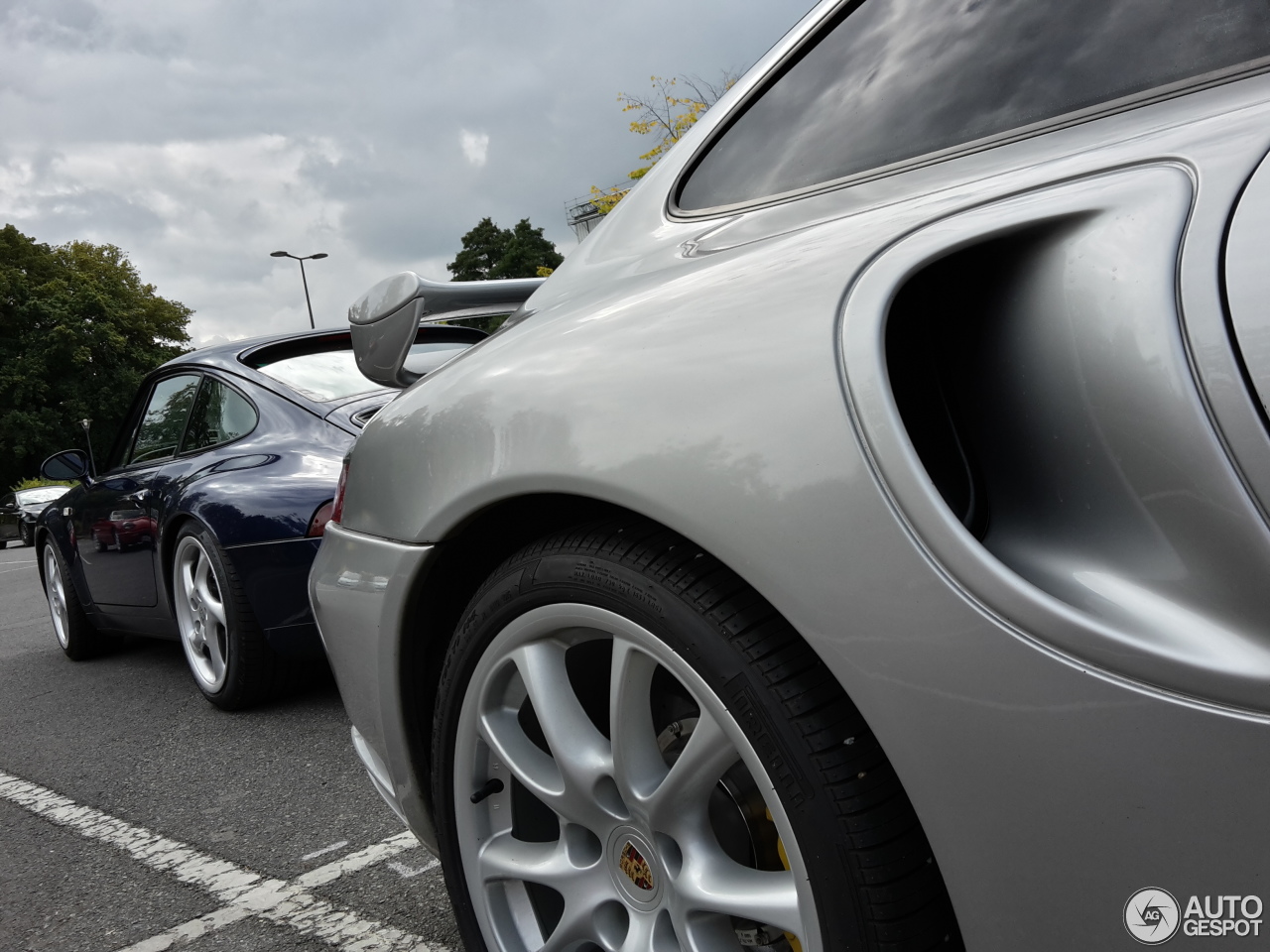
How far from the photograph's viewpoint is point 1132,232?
0.93 m

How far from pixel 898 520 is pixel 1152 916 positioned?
0.40m

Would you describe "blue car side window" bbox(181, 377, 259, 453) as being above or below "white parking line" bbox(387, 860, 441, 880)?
above

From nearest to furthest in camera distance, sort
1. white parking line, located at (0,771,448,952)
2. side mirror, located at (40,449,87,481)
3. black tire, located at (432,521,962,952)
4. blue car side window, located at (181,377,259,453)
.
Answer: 1. black tire, located at (432,521,962,952)
2. white parking line, located at (0,771,448,952)
3. blue car side window, located at (181,377,259,453)
4. side mirror, located at (40,449,87,481)

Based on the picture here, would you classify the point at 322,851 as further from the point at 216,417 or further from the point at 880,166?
the point at 216,417

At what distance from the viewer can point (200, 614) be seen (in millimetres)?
3807

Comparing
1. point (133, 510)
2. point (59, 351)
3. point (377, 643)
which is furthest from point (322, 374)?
point (59, 351)

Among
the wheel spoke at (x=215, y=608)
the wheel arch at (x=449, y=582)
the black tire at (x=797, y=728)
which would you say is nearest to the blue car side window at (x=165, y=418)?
the wheel spoke at (x=215, y=608)

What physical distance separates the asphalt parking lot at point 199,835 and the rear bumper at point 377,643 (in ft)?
1.29

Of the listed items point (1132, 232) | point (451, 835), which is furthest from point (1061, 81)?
point (451, 835)

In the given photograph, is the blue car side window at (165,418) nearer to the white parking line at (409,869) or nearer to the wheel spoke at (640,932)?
the white parking line at (409,869)

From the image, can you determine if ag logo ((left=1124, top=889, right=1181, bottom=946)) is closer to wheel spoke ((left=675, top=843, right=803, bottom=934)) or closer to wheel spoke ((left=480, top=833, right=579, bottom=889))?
wheel spoke ((left=675, top=843, right=803, bottom=934))

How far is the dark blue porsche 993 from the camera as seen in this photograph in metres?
3.45

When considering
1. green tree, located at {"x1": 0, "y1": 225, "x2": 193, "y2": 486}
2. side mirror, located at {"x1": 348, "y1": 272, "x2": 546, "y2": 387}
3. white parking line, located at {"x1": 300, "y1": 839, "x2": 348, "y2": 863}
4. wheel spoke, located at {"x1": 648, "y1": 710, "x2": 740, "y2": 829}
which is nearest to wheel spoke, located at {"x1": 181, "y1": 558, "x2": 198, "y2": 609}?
white parking line, located at {"x1": 300, "y1": 839, "x2": 348, "y2": 863}

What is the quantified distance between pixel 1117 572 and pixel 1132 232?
0.32 meters
